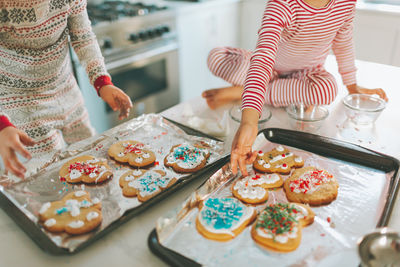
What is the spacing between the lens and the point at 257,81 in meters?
0.98

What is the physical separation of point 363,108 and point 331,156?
1.15 ft

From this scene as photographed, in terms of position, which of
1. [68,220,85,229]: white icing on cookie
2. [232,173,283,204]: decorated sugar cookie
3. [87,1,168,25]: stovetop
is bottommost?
[232,173,283,204]: decorated sugar cookie

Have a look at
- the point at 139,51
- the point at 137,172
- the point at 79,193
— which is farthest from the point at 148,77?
the point at 79,193

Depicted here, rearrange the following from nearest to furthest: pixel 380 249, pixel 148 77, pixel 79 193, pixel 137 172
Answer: pixel 380 249, pixel 79 193, pixel 137 172, pixel 148 77

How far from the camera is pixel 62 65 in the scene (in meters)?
1.27

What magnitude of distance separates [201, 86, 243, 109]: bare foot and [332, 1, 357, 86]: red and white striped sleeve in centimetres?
40

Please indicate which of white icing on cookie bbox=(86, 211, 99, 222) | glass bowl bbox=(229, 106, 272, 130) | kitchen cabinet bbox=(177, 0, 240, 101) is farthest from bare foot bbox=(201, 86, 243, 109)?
kitchen cabinet bbox=(177, 0, 240, 101)

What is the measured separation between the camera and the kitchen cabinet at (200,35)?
2.51 meters

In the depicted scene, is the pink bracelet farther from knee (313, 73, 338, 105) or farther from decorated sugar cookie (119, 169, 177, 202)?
knee (313, 73, 338, 105)

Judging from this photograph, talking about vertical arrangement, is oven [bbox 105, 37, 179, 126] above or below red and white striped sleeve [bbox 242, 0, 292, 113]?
below

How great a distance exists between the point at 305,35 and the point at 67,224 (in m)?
0.93

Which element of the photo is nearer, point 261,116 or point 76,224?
point 76,224

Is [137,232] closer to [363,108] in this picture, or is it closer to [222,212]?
[222,212]

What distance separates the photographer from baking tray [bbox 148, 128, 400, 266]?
0.72 meters
